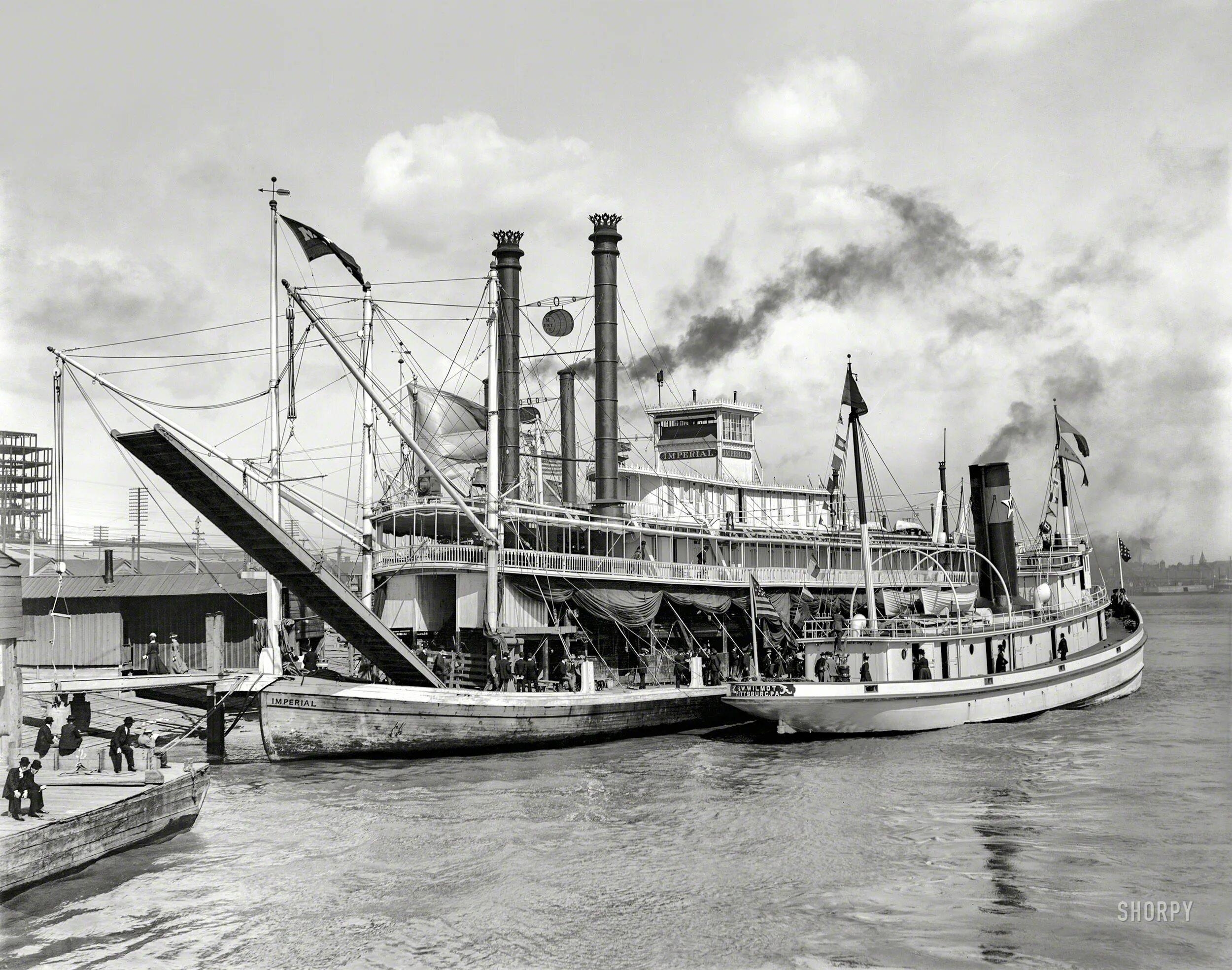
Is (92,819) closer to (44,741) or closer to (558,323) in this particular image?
(44,741)

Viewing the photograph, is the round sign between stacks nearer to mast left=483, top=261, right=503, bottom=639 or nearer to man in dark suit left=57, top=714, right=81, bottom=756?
mast left=483, top=261, right=503, bottom=639

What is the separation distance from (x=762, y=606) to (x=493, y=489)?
13.6 m

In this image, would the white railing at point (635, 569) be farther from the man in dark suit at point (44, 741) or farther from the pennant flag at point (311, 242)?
the man in dark suit at point (44, 741)

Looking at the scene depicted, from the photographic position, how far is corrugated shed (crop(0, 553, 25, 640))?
19.8 m

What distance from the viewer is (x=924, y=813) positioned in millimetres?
22250

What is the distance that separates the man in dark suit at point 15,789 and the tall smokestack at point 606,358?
26.2m

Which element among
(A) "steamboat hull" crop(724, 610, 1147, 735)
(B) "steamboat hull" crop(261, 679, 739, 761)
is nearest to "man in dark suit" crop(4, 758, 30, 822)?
(B) "steamboat hull" crop(261, 679, 739, 761)

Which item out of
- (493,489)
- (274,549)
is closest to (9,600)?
(274,549)

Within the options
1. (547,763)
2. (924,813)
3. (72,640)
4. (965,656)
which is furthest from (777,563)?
(72,640)

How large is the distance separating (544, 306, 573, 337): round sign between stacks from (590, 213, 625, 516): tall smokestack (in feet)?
10.9

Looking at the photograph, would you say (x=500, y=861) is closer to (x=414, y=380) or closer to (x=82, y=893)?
(x=82, y=893)

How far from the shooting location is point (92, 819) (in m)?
18.2

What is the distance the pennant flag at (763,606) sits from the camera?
4238 centimetres

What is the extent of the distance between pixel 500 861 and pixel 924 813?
8.68 meters
